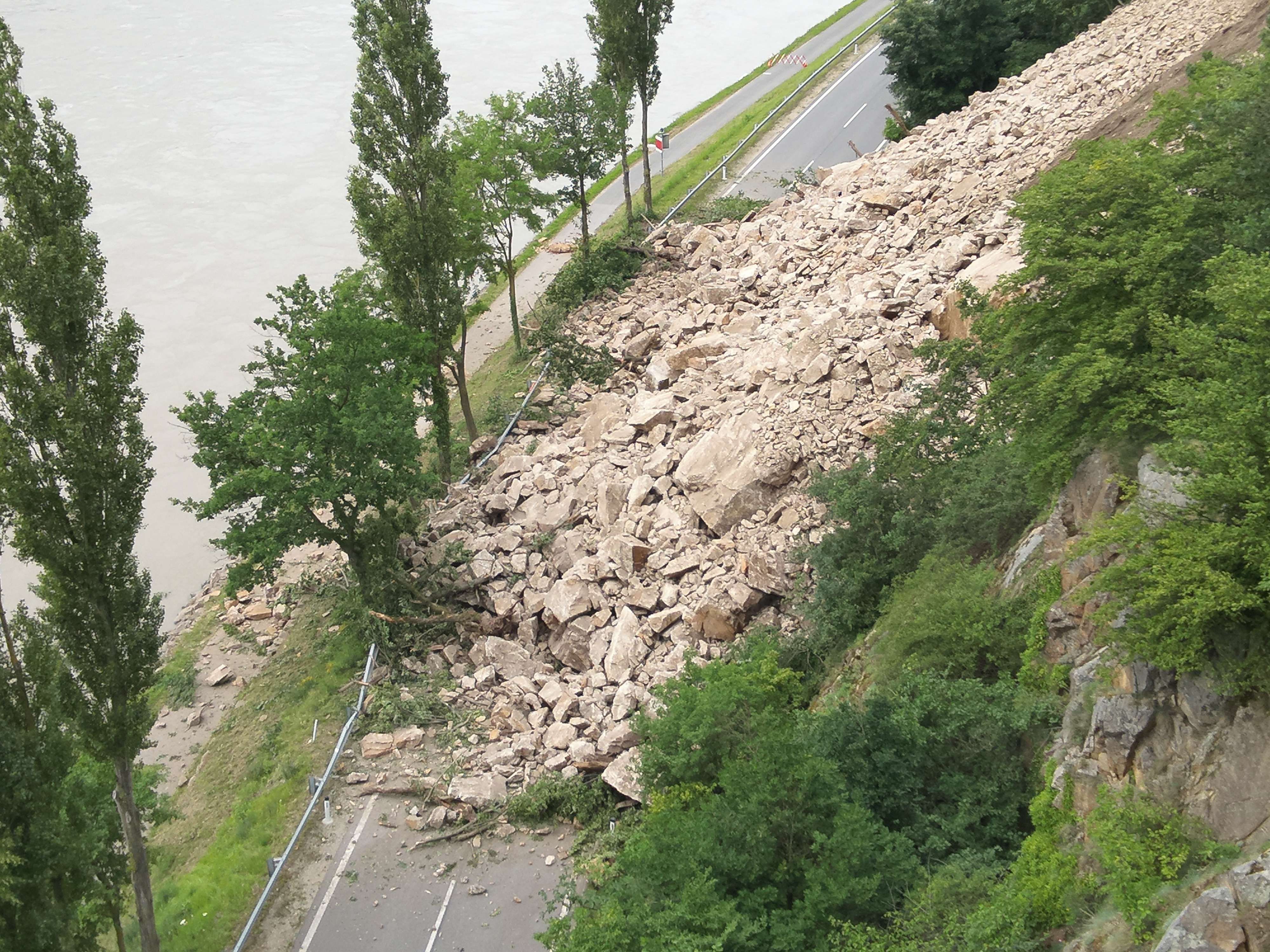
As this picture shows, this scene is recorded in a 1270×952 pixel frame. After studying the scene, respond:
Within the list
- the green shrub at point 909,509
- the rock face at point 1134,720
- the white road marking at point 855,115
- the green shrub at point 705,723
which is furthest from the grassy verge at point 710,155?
the rock face at point 1134,720

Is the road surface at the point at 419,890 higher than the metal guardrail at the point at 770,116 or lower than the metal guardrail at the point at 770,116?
lower

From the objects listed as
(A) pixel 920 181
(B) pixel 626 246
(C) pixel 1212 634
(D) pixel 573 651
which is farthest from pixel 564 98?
(C) pixel 1212 634

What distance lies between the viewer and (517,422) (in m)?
26.0

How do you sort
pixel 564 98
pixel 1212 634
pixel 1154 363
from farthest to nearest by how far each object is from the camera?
pixel 564 98, pixel 1154 363, pixel 1212 634

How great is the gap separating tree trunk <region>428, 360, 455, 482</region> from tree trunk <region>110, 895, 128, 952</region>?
12.4 metres

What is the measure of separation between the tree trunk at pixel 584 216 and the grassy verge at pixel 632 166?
3.04 feet

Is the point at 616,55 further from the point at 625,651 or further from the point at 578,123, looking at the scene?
the point at 625,651

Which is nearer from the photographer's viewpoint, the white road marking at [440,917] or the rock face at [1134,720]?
the rock face at [1134,720]

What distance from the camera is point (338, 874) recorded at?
1544cm

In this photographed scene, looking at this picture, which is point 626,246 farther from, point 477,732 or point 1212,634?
point 1212,634

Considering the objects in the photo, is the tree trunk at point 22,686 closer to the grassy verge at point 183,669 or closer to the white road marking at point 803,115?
the grassy verge at point 183,669

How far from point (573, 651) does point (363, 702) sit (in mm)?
4256

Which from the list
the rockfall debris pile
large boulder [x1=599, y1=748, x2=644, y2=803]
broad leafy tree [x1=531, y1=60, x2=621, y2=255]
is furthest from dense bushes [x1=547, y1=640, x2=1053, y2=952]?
broad leafy tree [x1=531, y1=60, x2=621, y2=255]

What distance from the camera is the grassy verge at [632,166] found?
37.9m
